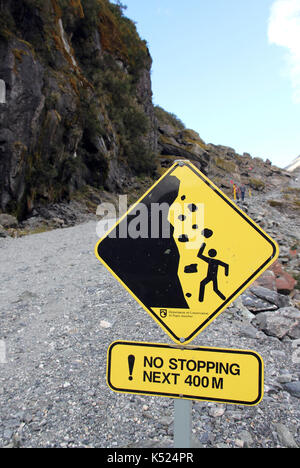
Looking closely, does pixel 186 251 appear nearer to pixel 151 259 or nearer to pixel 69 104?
pixel 151 259

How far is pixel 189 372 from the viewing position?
1.71 meters

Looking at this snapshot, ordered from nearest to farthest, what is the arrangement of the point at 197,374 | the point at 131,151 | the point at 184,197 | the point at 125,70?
the point at 197,374, the point at 184,197, the point at 131,151, the point at 125,70

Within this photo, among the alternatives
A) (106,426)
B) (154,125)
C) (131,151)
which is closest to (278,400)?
(106,426)

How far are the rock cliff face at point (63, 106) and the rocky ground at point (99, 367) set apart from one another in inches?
359

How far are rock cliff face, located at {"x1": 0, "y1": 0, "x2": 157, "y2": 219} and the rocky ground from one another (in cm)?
913

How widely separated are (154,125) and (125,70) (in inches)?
301

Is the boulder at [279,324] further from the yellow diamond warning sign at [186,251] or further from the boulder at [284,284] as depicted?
the yellow diamond warning sign at [186,251]

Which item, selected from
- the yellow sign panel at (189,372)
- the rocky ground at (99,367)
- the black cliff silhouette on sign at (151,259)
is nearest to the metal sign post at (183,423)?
the yellow sign panel at (189,372)

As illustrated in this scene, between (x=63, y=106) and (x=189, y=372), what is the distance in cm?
1929

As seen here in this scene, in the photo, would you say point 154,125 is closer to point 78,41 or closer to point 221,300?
point 78,41

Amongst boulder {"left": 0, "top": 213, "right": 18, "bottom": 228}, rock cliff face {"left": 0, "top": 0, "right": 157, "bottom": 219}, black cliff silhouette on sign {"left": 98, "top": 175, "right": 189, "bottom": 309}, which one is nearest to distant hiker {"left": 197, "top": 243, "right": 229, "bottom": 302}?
black cliff silhouette on sign {"left": 98, "top": 175, "right": 189, "bottom": 309}

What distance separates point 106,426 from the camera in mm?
3066

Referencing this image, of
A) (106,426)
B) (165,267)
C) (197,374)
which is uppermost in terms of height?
(165,267)

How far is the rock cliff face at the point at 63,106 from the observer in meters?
14.7
